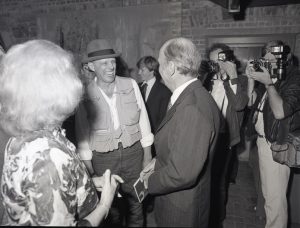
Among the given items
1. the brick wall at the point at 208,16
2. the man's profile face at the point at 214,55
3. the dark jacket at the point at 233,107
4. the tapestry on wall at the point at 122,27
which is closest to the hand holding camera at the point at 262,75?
the dark jacket at the point at 233,107

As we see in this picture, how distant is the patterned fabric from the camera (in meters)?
1.04

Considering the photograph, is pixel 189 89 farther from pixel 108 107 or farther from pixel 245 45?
pixel 245 45

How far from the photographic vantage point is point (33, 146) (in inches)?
44.4

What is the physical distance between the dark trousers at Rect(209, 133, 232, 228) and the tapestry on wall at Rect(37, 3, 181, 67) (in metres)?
2.63

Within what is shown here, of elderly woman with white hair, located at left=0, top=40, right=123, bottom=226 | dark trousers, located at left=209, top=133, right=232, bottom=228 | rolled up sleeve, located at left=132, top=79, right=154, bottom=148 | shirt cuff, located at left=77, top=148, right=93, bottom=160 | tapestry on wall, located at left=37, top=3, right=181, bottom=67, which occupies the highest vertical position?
tapestry on wall, located at left=37, top=3, right=181, bottom=67

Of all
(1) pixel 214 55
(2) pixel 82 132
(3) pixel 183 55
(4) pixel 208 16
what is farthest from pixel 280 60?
(4) pixel 208 16

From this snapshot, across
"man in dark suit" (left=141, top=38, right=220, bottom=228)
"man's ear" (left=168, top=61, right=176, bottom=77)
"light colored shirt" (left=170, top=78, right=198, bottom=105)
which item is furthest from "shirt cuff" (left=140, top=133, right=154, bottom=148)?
"man's ear" (left=168, top=61, right=176, bottom=77)

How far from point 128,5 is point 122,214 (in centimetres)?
431

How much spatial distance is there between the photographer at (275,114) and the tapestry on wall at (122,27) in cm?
279

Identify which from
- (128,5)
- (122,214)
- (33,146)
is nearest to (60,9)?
(128,5)

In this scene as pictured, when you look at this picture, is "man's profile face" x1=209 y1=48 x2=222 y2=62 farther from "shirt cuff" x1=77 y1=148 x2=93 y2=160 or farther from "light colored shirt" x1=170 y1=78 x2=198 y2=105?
"shirt cuff" x1=77 y1=148 x2=93 y2=160

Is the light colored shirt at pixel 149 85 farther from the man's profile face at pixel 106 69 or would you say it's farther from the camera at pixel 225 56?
the man's profile face at pixel 106 69

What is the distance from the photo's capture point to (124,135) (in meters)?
2.52

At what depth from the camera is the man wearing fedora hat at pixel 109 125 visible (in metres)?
2.48
